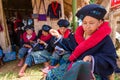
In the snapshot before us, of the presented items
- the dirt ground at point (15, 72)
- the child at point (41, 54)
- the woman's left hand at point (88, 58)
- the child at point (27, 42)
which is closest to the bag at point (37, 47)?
the child at point (41, 54)

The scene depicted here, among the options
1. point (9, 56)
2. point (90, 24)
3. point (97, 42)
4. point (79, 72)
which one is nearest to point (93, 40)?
point (97, 42)

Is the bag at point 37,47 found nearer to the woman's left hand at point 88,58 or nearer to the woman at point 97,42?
the woman at point 97,42

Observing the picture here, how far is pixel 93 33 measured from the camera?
2496 millimetres

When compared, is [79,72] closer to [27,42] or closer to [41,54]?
[41,54]

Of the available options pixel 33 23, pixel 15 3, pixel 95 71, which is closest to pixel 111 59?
pixel 95 71

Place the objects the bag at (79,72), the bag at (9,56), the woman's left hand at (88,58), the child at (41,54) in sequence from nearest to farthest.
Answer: the bag at (79,72)
the woman's left hand at (88,58)
the child at (41,54)
the bag at (9,56)

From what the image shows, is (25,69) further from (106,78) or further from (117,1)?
(106,78)

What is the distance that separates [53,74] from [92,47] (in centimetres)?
53

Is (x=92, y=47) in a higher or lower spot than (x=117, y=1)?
lower

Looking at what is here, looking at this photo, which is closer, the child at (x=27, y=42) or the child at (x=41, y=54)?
the child at (x=41, y=54)

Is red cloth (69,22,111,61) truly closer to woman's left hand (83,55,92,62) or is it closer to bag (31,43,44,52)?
woman's left hand (83,55,92,62)

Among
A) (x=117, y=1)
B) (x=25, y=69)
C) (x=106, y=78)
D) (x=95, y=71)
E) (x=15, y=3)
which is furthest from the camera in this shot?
(x=15, y=3)

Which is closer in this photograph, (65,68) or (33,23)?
(65,68)

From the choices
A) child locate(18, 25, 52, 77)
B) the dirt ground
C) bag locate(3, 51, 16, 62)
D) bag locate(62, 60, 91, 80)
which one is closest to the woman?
bag locate(62, 60, 91, 80)
